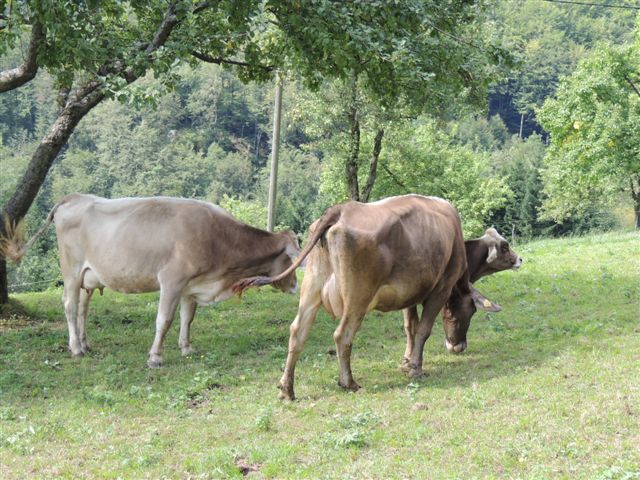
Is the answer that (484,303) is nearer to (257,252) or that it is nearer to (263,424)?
(257,252)

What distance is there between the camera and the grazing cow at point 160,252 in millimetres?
11789

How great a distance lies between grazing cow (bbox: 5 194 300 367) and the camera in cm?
1179

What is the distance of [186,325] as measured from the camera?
12.4 meters

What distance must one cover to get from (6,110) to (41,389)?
397 ft

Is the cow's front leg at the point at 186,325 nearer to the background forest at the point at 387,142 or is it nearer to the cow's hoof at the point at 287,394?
the background forest at the point at 387,142

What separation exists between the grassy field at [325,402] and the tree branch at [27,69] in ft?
14.2

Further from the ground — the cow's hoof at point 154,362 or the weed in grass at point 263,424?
the weed in grass at point 263,424

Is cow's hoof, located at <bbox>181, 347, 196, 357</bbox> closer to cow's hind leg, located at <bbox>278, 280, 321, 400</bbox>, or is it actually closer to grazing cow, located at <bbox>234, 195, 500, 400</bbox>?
grazing cow, located at <bbox>234, 195, 500, 400</bbox>

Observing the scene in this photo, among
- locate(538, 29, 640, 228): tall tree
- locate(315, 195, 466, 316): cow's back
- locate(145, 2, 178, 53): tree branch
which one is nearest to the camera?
locate(315, 195, 466, 316): cow's back

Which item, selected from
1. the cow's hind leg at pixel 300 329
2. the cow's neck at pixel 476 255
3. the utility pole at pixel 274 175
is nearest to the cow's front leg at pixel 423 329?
the cow's hind leg at pixel 300 329

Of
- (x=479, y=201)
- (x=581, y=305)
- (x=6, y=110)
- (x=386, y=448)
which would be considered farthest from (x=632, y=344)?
(x=6, y=110)

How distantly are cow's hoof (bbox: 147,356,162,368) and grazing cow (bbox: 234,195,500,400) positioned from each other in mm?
2156

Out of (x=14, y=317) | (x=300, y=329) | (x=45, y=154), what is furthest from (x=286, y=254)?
(x=14, y=317)

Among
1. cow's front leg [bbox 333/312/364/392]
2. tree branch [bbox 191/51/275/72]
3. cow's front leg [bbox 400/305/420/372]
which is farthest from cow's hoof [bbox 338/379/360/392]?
tree branch [bbox 191/51/275/72]
